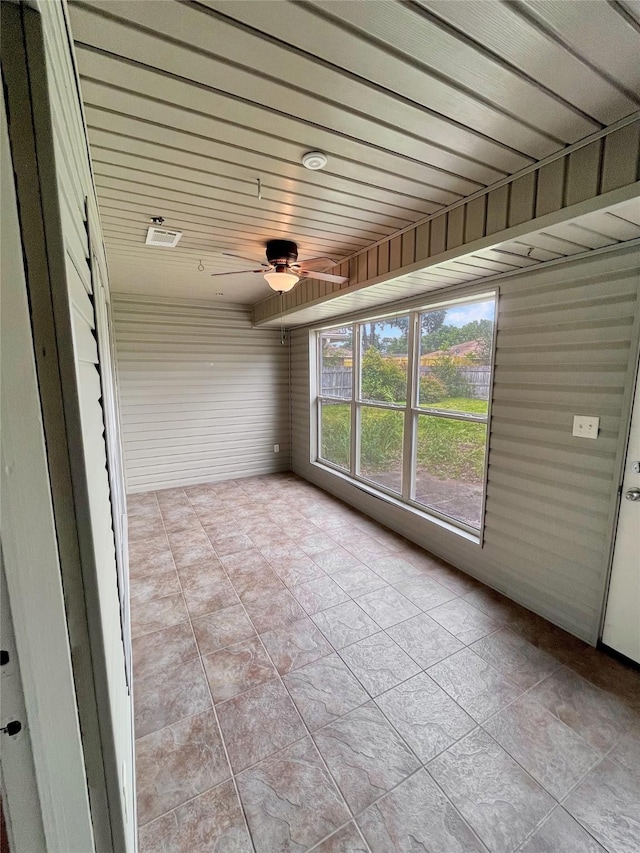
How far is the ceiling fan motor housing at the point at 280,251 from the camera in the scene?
2625mm

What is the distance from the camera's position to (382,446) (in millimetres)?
4016

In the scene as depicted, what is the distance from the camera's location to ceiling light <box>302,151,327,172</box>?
155cm

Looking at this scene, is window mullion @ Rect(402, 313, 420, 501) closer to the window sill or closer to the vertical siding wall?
the window sill

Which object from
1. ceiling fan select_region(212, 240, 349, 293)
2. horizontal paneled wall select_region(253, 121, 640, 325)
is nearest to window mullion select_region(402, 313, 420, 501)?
horizontal paneled wall select_region(253, 121, 640, 325)

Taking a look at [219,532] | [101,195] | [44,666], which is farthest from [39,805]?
[219,532]

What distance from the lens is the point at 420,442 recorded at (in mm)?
3461

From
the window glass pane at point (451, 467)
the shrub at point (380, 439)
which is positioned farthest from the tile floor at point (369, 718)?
the shrub at point (380, 439)

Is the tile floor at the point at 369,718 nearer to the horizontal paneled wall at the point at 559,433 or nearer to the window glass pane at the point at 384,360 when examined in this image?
the horizontal paneled wall at the point at 559,433

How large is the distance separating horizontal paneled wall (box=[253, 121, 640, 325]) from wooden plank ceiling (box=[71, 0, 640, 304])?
7cm

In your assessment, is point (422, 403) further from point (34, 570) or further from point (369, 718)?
point (34, 570)

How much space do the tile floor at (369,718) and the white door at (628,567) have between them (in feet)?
A: 0.58

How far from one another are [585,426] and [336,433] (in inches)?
122

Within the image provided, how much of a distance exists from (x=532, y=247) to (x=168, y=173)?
6.37 feet

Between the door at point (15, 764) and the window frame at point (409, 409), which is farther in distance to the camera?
the window frame at point (409, 409)
